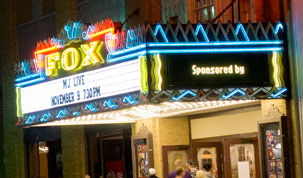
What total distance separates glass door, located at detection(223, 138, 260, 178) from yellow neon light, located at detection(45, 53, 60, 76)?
228 inches

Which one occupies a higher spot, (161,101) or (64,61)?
(64,61)

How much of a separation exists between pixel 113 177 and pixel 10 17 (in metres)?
9.92

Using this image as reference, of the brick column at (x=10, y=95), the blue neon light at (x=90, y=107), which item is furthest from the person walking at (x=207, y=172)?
the brick column at (x=10, y=95)

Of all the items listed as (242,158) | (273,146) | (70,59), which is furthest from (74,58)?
(273,146)

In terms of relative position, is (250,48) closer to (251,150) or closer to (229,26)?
(229,26)

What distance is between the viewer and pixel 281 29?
1848cm

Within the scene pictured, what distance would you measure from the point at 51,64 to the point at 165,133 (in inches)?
194

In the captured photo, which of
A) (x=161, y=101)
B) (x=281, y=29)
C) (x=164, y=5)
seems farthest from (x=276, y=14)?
(x=164, y=5)

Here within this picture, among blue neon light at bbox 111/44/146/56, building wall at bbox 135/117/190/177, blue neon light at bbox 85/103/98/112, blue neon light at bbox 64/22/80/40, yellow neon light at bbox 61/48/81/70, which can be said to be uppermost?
blue neon light at bbox 64/22/80/40

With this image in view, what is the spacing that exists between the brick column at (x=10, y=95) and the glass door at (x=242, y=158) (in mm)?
13127

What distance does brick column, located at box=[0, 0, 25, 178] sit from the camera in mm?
32344

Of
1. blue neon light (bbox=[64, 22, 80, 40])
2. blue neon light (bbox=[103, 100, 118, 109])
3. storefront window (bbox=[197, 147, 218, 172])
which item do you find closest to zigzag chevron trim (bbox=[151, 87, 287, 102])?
blue neon light (bbox=[103, 100, 118, 109])

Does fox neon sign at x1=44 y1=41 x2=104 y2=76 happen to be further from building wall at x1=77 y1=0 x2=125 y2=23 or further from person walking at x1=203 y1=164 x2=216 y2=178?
person walking at x1=203 y1=164 x2=216 y2=178

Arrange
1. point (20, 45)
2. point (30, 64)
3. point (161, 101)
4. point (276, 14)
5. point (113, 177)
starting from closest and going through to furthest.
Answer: point (161, 101) → point (276, 14) → point (30, 64) → point (113, 177) → point (20, 45)
